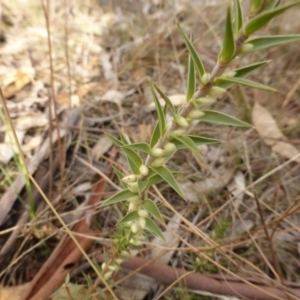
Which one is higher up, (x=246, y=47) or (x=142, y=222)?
(x=246, y=47)

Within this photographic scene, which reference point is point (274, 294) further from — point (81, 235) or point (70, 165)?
point (70, 165)

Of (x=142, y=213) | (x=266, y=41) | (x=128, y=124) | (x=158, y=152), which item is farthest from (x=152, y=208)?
(x=128, y=124)

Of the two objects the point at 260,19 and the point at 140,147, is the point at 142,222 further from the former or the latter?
the point at 260,19

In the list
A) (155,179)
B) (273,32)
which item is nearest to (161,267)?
(155,179)

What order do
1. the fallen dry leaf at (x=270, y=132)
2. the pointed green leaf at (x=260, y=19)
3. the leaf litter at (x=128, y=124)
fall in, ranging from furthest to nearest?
the fallen dry leaf at (x=270, y=132) → the leaf litter at (x=128, y=124) → the pointed green leaf at (x=260, y=19)

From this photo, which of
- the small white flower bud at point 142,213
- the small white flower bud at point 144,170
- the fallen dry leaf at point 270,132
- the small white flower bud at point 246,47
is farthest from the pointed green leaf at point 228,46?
the fallen dry leaf at point 270,132

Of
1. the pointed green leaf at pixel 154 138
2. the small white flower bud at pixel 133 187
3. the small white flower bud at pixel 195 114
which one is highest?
the small white flower bud at pixel 195 114

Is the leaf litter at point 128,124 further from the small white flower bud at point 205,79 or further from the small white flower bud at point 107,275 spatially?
the small white flower bud at point 205,79

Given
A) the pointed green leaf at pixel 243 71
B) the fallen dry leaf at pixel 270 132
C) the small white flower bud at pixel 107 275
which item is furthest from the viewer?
the fallen dry leaf at pixel 270 132

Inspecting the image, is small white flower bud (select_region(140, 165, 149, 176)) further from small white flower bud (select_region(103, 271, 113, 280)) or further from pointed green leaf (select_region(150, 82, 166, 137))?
small white flower bud (select_region(103, 271, 113, 280))
